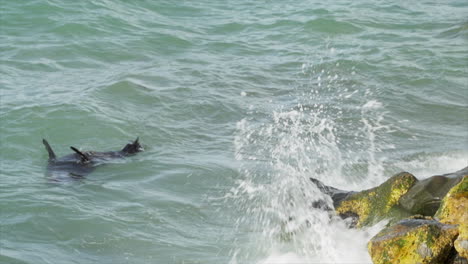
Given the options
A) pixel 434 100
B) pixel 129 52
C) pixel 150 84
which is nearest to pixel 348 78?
pixel 434 100

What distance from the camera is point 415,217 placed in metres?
5.09

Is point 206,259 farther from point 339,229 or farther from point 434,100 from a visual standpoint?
point 434,100

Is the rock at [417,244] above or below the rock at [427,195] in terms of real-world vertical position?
above

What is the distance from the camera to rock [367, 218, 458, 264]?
432cm

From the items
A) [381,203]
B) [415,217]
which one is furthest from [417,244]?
[381,203]

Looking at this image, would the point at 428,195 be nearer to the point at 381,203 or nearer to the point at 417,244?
the point at 381,203

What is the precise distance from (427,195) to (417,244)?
1312mm

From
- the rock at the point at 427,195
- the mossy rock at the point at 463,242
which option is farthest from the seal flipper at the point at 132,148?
the mossy rock at the point at 463,242

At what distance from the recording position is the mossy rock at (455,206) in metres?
4.58

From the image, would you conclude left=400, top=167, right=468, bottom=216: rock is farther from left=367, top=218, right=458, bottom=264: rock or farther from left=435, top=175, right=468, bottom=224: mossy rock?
left=367, top=218, right=458, bottom=264: rock

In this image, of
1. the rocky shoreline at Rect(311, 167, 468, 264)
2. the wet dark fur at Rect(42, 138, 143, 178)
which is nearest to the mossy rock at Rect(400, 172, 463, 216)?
the rocky shoreline at Rect(311, 167, 468, 264)

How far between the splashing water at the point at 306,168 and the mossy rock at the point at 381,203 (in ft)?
0.42

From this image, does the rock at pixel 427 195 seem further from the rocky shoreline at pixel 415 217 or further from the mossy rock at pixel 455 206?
the mossy rock at pixel 455 206

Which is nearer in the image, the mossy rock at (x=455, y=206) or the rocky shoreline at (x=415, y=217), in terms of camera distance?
the rocky shoreline at (x=415, y=217)
